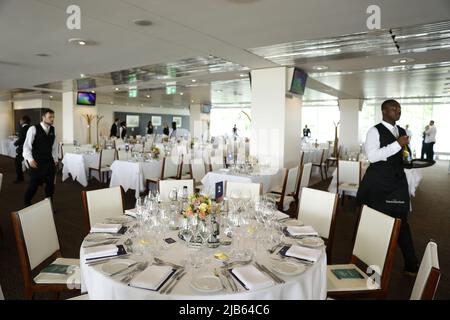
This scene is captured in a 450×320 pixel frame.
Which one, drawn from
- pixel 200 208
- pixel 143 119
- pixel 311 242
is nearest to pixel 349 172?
pixel 311 242

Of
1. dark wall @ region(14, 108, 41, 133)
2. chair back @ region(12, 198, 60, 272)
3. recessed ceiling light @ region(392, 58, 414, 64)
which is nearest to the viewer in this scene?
chair back @ region(12, 198, 60, 272)

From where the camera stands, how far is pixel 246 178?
4.91 metres

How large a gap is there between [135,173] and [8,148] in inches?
489

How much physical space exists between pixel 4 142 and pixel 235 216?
1733cm

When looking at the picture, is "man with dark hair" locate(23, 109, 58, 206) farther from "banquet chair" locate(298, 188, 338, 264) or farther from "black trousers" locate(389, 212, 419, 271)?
"black trousers" locate(389, 212, 419, 271)

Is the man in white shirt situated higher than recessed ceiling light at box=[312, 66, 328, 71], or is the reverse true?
recessed ceiling light at box=[312, 66, 328, 71]

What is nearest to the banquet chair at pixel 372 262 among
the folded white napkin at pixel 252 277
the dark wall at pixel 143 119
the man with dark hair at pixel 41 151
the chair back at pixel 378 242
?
the chair back at pixel 378 242

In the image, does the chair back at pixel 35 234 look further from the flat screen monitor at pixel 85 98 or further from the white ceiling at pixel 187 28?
the flat screen monitor at pixel 85 98

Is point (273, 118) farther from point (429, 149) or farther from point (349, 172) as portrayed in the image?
point (429, 149)

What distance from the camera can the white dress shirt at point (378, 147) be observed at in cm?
296

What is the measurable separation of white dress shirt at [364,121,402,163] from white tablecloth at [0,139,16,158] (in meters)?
15.4

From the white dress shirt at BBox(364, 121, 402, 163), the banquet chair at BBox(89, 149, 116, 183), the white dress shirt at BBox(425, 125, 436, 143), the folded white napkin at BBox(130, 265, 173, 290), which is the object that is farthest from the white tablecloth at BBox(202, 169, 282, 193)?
the white dress shirt at BBox(425, 125, 436, 143)

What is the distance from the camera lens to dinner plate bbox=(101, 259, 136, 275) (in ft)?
5.54

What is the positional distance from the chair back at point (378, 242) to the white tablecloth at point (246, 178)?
255 centimetres
